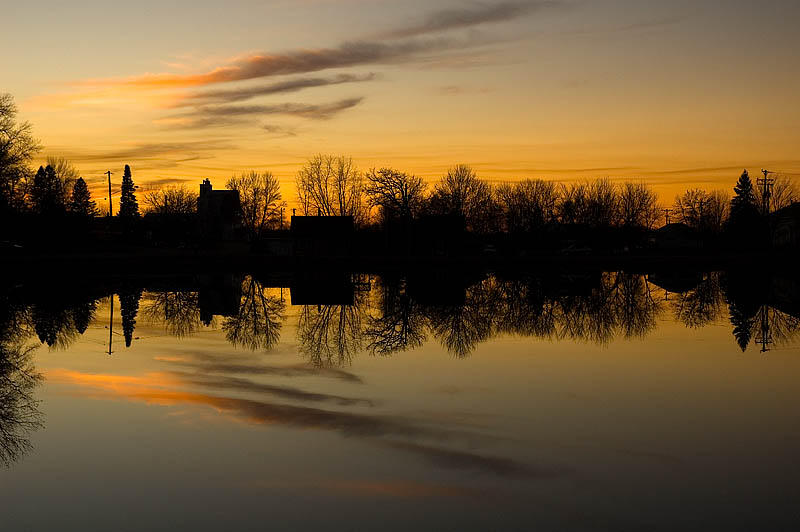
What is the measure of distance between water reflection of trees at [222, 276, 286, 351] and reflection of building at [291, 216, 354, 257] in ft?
185

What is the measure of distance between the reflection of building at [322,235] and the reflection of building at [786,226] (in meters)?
58.3

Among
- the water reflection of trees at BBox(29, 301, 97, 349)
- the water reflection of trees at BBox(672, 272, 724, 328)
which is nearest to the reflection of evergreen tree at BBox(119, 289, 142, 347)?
the water reflection of trees at BBox(29, 301, 97, 349)

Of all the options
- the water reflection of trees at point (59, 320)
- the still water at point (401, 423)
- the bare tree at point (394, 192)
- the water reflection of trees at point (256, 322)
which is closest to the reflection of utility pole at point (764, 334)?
the still water at point (401, 423)

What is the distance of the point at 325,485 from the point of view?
9.38 metres

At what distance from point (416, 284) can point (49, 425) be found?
3336 centimetres

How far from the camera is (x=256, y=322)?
2658cm

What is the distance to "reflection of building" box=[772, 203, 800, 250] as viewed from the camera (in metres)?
106

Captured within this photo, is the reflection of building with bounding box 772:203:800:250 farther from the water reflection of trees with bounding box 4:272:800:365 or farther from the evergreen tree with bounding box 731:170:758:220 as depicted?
the water reflection of trees with bounding box 4:272:800:365

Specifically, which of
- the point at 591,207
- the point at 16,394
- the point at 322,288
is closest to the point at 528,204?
the point at 591,207

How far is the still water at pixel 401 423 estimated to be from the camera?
859 centimetres

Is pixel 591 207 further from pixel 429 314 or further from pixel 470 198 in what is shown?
pixel 429 314

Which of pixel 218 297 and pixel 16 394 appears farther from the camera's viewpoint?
pixel 218 297

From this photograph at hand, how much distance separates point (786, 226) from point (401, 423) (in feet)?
368

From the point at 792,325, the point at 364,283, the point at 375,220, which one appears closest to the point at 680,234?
the point at 375,220
